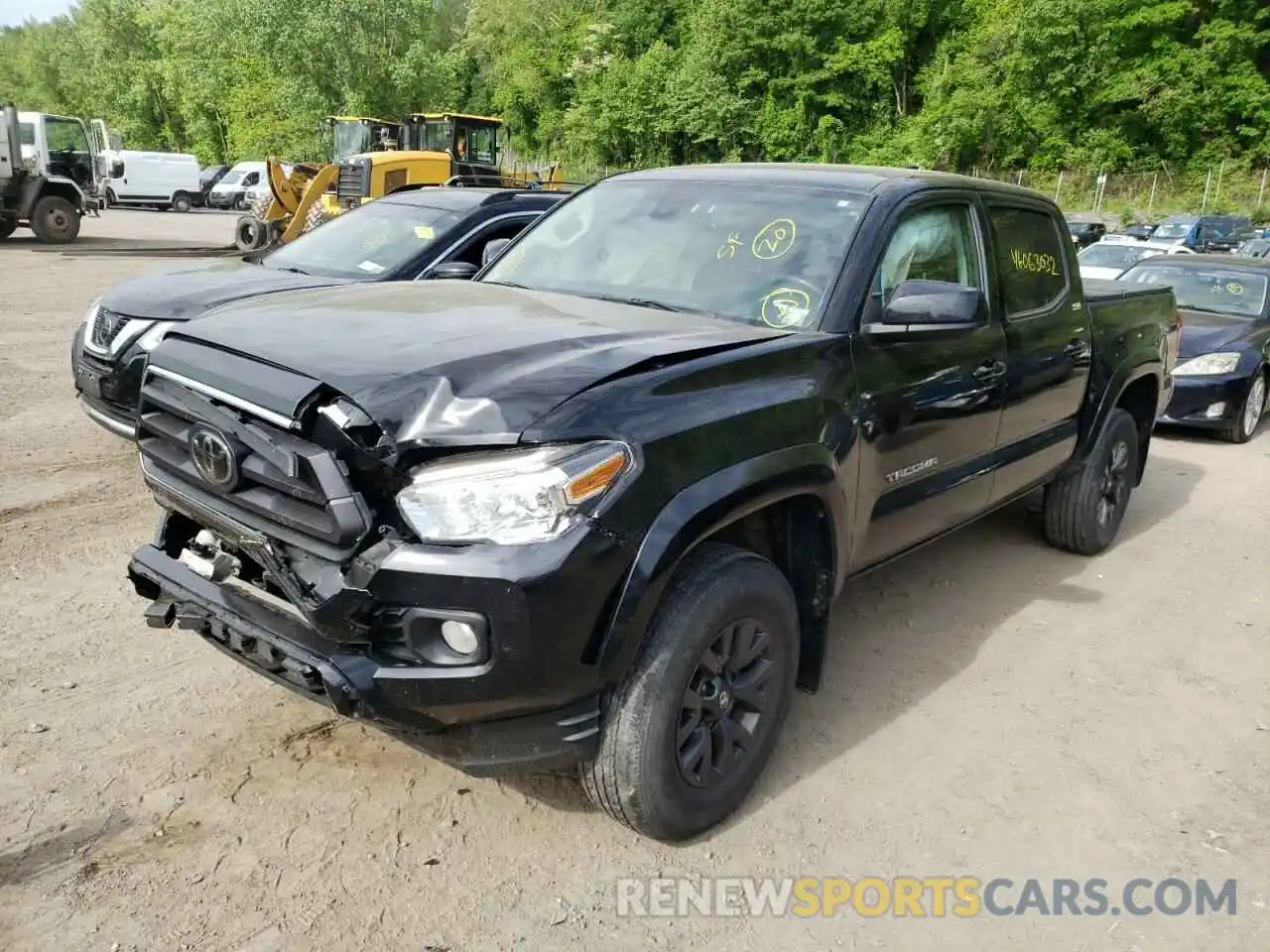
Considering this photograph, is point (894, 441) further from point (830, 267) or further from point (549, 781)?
point (549, 781)

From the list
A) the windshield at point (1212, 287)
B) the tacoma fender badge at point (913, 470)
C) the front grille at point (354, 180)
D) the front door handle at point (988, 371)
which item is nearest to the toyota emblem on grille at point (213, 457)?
the tacoma fender badge at point (913, 470)

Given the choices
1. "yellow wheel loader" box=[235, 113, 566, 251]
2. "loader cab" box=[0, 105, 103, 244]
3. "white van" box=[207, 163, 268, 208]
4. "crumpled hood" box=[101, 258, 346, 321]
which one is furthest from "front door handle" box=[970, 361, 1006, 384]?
"white van" box=[207, 163, 268, 208]

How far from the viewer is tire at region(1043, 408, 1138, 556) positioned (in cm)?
539

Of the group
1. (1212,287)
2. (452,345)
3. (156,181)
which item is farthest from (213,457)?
(156,181)

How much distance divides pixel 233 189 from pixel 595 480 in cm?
4093

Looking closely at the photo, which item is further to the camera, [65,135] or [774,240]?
[65,135]

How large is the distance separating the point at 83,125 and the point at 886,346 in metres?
23.8

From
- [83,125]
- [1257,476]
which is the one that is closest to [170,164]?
[83,125]

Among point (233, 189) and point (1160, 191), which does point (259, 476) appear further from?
point (1160, 191)

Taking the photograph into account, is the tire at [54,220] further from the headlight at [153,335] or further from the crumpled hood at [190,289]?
the headlight at [153,335]

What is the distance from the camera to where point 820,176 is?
12.8ft

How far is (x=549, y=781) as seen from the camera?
326 cm

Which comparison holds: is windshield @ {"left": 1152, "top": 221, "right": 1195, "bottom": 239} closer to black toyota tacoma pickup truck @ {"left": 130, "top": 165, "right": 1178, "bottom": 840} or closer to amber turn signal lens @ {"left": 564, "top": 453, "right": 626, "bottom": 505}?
black toyota tacoma pickup truck @ {"left": 130, "top": 165, "right": 1178, "bottom": 840}

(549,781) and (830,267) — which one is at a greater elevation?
(830,267)
